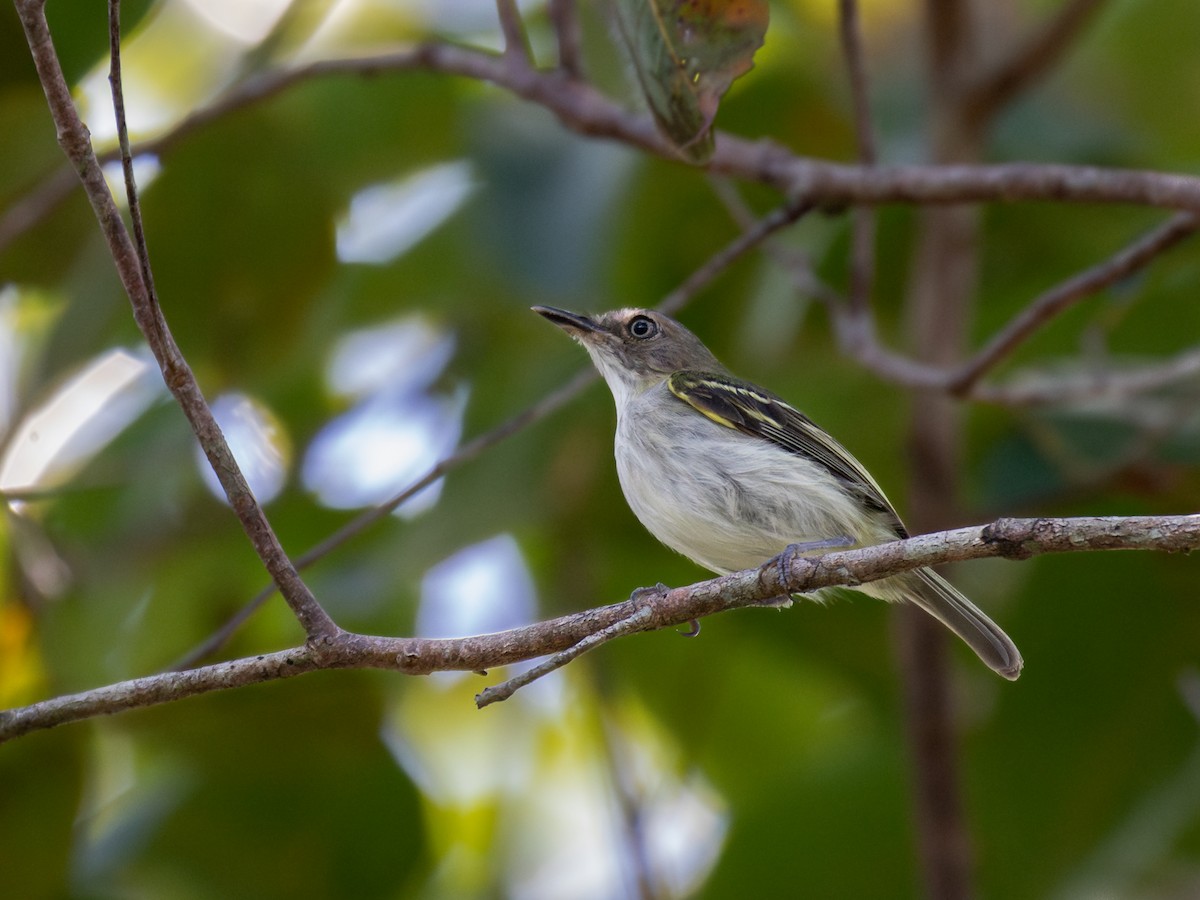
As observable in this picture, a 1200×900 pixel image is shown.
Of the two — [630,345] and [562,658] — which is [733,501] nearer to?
[630,345]

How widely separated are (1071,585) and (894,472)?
0.92m

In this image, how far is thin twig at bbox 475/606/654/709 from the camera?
2.85 meters

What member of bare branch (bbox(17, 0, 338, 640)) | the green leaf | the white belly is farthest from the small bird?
bare branch (bbox(17, 0, 338, 640))

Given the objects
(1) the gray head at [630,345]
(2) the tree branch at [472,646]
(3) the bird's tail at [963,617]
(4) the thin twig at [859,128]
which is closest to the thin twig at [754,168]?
(4) the thin twig at [859,128]

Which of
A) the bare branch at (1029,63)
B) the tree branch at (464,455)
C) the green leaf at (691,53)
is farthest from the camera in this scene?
the bare branch at (1029,63)

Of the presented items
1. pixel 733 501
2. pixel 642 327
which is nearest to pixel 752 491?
pixel 733 501

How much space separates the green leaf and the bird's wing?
1819mm

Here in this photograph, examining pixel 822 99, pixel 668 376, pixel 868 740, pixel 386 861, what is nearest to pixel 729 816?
pixel 868 740

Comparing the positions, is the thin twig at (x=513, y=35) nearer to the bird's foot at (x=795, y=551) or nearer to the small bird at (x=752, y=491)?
the small bird at (x=752, y=491)

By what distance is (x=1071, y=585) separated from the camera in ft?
19.3

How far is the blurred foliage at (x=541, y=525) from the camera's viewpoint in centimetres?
549

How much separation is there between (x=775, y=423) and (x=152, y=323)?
2738 millimetres

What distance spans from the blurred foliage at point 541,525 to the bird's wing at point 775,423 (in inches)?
30.2

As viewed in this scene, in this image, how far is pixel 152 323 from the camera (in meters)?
2.71
